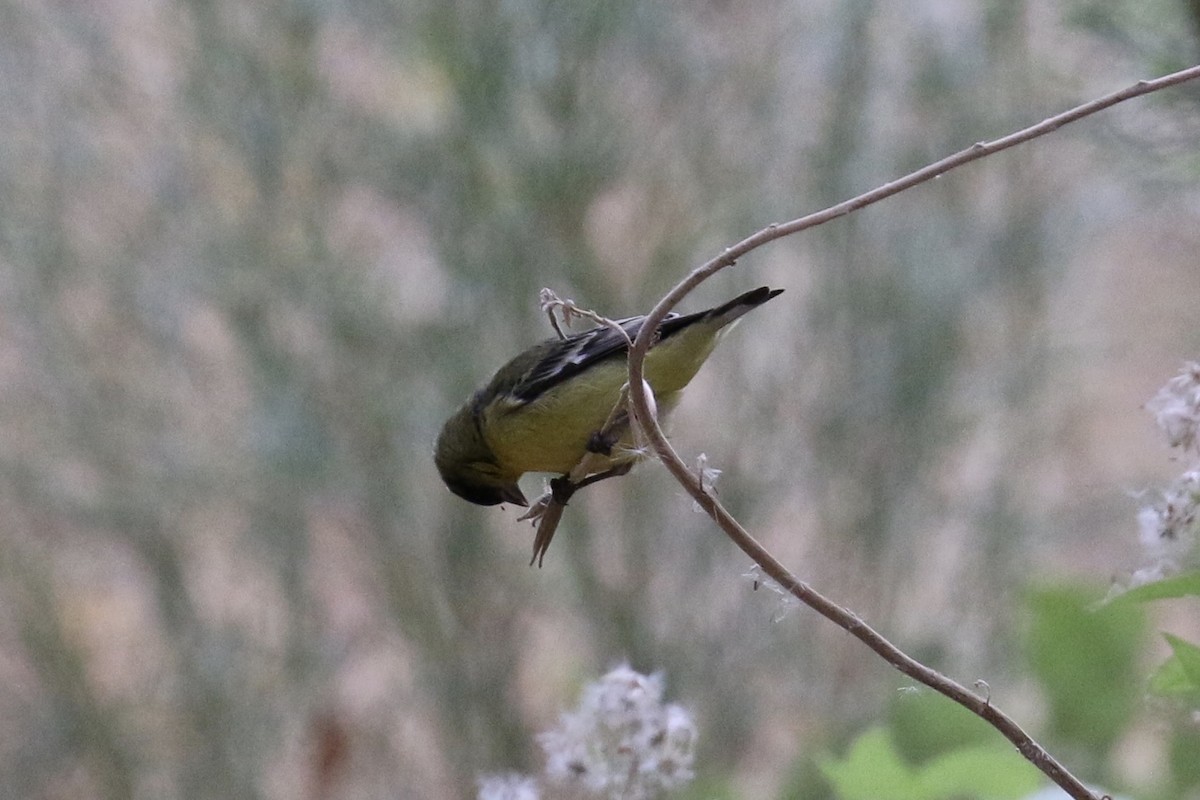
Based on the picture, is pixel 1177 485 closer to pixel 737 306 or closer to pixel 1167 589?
pixel 1167 589

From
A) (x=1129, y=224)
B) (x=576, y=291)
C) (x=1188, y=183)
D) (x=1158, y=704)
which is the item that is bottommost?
(x=1158, y=704)

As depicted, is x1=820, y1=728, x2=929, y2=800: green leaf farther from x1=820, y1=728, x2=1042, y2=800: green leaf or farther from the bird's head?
the bird's head

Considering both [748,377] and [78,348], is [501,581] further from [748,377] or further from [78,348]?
[78,348]

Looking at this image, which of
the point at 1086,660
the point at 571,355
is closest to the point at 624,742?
the point at 571,355

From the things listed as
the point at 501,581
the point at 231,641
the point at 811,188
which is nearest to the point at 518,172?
the point at 811,188

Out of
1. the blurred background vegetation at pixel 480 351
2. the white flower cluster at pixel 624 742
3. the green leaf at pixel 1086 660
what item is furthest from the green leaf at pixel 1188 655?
the blurred background vegetation at pixel 480 351

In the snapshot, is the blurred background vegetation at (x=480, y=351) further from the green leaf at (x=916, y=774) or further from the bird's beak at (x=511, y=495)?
the green leaf at (x=916, y=774)
